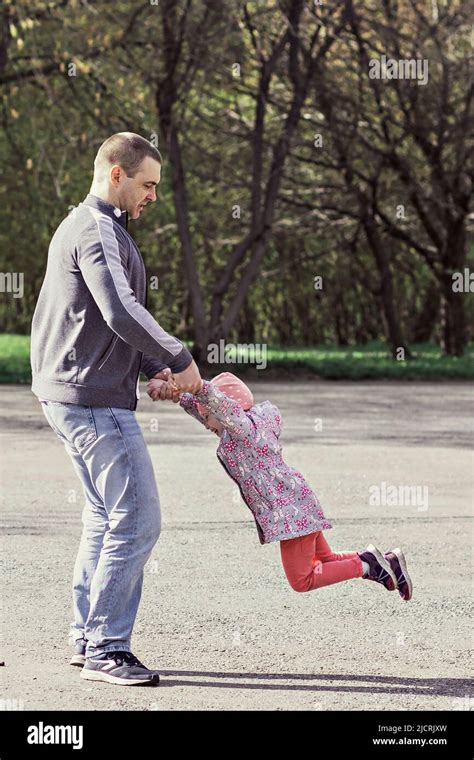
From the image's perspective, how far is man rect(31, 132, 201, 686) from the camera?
4.87 metres

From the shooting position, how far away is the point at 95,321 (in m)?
4.87

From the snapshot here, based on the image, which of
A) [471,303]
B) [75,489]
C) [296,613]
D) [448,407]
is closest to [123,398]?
[296,613]

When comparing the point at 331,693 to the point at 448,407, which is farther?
the point at 448,407

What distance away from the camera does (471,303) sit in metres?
32.1

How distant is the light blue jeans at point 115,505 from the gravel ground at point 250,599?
224mm

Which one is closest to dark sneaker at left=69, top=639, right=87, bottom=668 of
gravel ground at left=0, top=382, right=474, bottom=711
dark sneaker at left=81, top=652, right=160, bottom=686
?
gravel ground at left=0, top=382, right=474, bottom=711

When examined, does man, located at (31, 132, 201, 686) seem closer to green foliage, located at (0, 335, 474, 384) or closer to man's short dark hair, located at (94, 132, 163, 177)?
man's short dark hair, located at (94, 132, 163, 177)

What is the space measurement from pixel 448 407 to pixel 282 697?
11514 mm

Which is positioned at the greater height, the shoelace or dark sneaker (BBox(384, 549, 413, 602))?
dark sneaker (BBox(384, 549, 413, 602))

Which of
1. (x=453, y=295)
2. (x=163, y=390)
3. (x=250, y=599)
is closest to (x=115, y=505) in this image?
(x=163, y=390)

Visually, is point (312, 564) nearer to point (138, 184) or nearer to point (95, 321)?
point (95, 321)

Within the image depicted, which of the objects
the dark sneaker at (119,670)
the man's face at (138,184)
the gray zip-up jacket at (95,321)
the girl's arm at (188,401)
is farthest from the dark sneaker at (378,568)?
the man's face at (138,184)

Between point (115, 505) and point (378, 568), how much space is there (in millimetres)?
1168
